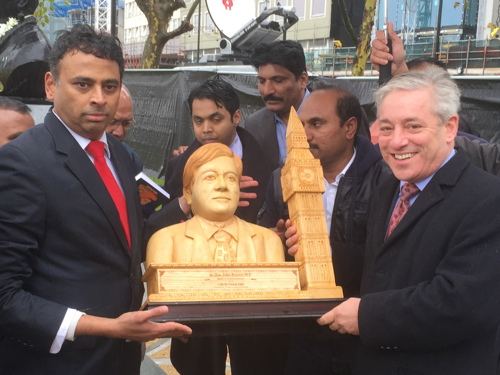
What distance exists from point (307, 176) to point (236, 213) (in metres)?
0.67

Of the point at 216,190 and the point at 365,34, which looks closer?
the point at 216,190

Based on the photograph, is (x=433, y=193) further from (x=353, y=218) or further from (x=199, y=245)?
(x=199, y=245)

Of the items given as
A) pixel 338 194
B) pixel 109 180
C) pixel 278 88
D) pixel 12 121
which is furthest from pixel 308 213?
pixel 278 88

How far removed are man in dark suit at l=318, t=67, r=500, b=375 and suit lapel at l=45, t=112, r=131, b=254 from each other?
38.5 inches

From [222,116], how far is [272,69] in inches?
40.2

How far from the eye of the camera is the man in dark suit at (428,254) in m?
2.03

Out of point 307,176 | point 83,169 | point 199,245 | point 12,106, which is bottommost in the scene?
point 199,245

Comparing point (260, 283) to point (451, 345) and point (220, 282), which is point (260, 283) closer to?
point (220, 282)

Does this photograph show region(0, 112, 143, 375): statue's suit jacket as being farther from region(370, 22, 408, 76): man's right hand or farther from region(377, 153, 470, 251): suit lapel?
region(370, 22, 408, 76): man's right hand

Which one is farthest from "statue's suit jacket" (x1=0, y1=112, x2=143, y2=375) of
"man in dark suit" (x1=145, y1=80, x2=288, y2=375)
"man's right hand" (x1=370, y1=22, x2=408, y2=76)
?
"man's right hand" (x1=370, y1=22, x2=408, y2=76)

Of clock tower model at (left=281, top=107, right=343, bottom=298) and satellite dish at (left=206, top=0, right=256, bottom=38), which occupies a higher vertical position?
satellite dish at (left=206, top=0, right=256, bottom=38)

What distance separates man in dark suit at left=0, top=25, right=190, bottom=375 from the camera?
2.01 metres

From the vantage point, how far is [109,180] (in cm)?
237

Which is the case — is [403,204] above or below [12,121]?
below
